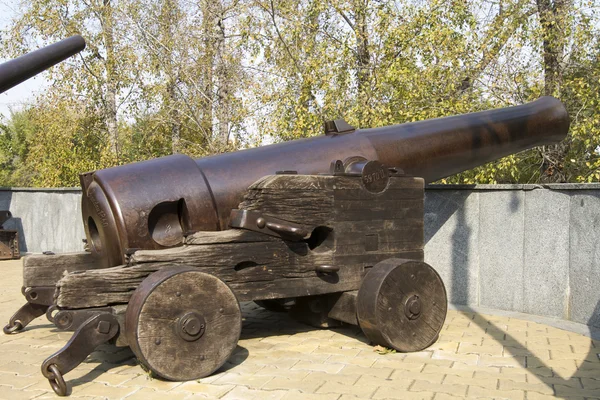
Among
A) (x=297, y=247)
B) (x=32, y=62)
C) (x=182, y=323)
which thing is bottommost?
(x=182, y=323)

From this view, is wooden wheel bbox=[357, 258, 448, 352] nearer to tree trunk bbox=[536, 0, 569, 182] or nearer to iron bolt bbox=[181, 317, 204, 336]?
iron bolt bbox=[181, 317, 204, 336]

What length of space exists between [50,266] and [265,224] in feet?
5.53

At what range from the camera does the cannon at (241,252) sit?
3309 mm

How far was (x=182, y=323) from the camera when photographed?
3279mm

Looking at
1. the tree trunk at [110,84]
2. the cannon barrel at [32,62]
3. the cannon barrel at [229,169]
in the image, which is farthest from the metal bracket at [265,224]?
the tree trunk at [110,84]

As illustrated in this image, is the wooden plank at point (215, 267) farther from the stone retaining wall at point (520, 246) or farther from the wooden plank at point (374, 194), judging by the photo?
the stone retaining wall at point (520, 246)

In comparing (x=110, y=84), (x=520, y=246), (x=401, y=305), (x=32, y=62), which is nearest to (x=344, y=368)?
(x=401, y=305)

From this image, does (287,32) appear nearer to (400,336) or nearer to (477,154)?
(477,154)

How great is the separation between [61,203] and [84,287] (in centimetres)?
684

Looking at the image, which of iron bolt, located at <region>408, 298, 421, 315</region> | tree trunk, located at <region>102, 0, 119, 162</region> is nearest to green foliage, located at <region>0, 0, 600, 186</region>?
tree trunk, located at <region>102, 0, 119, 162</region>

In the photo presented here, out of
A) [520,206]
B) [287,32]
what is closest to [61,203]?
[287,32]

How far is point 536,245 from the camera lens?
213 inches

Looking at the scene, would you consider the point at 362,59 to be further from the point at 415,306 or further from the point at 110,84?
the point at 110,84

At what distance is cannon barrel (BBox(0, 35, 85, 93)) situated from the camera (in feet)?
10.7
